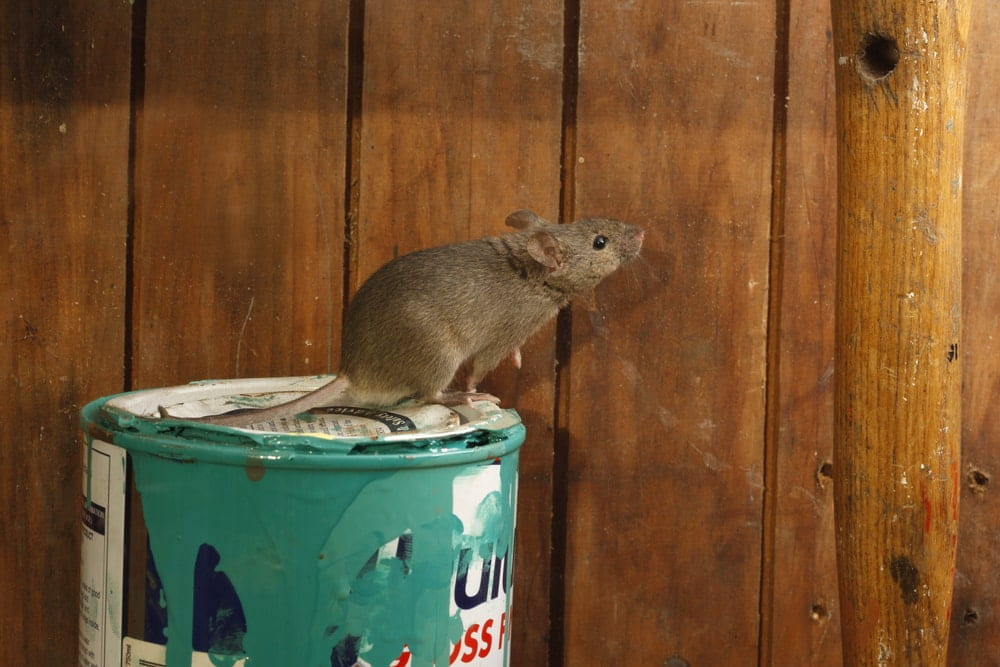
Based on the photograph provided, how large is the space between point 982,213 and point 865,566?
719 mm

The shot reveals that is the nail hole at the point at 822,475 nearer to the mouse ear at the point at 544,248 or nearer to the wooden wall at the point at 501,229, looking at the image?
the wooden wall at the point at 501,229

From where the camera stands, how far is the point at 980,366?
1508 mm

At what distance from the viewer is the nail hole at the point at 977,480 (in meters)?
1.51

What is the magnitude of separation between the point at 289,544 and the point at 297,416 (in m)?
0.33

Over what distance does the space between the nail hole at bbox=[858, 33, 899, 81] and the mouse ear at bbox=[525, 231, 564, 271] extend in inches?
18.7

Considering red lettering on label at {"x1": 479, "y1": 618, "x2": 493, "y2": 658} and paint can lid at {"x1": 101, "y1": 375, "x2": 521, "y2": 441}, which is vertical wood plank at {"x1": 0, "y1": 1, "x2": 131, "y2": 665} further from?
red lettering on label at {"x1": 479, "y1": 618, "x2": 493, "y2": 658}

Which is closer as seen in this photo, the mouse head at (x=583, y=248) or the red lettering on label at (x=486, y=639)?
the red lettering on label at (x=486, y=639)

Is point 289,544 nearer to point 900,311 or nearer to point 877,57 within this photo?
point 900,311

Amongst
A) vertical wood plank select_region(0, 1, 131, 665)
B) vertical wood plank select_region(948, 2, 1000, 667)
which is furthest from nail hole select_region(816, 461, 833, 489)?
vertical wood plank select_region(0, 1, 131, 665)

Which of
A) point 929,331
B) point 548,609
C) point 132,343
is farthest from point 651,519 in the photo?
A: point 132,343

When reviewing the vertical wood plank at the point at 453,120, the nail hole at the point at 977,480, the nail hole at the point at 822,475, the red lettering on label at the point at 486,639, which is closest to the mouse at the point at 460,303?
the vertical wood plank at the point at 453,120

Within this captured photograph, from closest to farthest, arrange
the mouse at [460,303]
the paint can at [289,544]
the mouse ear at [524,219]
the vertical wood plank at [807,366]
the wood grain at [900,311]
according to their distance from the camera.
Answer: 1. the paint can at [289,544]
2. the wood grain at [900,311]
3. the mouse at [460,303]
4. the mouse ear at [524,219]
5. the vertical wood plank at [807,366]

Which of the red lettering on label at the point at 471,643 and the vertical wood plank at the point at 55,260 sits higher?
the vertical wood plank at the point at 55,260

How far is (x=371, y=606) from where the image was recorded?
3.03 feet
